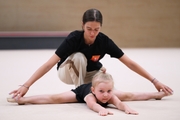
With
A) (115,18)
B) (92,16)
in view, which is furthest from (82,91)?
(115,18)

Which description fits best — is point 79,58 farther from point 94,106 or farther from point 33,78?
point 94,106

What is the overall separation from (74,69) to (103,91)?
74cm

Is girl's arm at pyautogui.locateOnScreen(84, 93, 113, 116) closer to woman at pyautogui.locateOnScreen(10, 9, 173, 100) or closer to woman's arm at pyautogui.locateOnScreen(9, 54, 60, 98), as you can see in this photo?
woman at pyautogui.locateOnScreen(10, 9, 173, 100)

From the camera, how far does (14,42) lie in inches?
411

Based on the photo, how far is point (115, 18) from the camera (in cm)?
1208

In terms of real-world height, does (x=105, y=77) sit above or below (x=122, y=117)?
above

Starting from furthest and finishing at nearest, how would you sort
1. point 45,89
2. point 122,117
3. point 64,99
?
point 45,89 → point 64,99 → point 122,117

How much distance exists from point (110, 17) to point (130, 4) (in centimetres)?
79

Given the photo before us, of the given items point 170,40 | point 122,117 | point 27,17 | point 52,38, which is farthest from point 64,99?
point 170,40

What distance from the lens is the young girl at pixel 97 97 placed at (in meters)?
2.73

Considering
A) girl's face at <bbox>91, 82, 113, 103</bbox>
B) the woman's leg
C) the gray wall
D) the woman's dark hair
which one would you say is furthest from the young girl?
the gray wall

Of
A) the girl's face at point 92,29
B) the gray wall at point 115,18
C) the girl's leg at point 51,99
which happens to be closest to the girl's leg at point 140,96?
the girl's leg at point 51,99

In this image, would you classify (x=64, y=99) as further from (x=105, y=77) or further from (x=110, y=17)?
(x=110, y=17)

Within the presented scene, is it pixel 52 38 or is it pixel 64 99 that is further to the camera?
pixel 52 38
